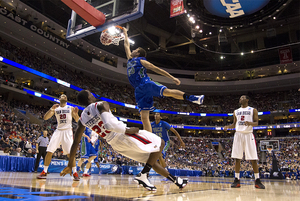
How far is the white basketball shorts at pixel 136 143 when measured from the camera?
2768 mm

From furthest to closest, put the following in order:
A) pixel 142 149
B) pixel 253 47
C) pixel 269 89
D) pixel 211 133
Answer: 1. pixel 211 133
2. pixel 269 89
3. pixel 253 47
4. pixel 142 149

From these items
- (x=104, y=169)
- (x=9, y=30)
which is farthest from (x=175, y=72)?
(x=104, y=169)

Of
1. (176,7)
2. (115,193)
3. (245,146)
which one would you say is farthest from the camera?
(176,7)

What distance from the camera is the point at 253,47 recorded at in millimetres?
31281

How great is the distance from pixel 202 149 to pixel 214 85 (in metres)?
11.6

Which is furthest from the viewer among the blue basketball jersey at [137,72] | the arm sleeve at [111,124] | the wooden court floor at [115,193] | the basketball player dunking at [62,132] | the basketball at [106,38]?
the basketball at [106,38]

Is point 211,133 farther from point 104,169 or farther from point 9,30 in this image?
point 9,30

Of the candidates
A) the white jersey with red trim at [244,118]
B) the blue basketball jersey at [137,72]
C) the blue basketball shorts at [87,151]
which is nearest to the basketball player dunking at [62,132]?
the blue basketball jersey at [137,72]

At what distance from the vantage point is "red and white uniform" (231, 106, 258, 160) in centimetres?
498

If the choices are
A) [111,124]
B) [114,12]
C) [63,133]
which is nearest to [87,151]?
[63,133]

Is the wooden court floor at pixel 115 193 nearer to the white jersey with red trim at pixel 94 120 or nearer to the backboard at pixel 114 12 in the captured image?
the white jersey with red trim at pixel 94 120

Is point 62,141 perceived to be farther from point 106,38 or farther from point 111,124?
point 106,38

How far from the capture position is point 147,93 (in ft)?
13.4

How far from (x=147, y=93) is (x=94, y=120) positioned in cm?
157
